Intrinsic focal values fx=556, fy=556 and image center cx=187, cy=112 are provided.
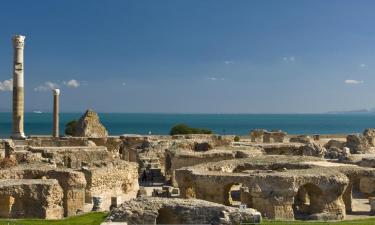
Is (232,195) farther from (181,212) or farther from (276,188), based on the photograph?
(181,212)

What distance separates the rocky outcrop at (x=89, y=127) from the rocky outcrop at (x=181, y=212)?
31.2m

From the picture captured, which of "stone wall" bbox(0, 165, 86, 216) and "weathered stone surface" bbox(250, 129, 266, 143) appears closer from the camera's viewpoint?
"stone wall" bbox(0, 165, 86, 216)

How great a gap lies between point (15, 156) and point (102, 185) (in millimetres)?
6447

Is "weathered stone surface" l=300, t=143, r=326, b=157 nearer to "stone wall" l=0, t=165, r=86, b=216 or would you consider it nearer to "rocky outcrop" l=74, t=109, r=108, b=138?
"rocky outcrop" l=74, t=109, r=108, b=138

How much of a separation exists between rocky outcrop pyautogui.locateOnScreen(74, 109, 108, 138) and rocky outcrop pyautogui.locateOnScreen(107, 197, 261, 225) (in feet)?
102

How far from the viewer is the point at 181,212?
16.0m

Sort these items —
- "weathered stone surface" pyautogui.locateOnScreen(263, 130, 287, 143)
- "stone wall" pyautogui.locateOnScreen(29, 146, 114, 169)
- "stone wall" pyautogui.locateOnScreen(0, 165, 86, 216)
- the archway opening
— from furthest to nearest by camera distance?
"weathered stone surface" pyautogui.locateOnScreen(263, 130, 287, 143)
"stone wall" pyautogui.locateOnScreen(29, 146, 114, 169)
the archway opening
"stone wall" pyautogui.locateOnScreen(0, 165, 86, 216)

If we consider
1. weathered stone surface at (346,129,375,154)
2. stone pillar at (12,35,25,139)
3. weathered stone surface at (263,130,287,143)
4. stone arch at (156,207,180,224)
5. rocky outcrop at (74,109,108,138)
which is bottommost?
stone arch at (156,207,180,224)

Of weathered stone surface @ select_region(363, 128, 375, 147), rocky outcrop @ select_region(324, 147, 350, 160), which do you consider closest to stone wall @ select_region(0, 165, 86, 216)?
rocky outcrop @ select_region(324, 147, 350, 160)

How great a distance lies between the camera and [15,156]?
2800cm

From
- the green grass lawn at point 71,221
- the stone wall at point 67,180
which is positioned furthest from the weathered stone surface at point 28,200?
the stone wall at point 67,180

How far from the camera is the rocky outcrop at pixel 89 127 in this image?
46.9 meters

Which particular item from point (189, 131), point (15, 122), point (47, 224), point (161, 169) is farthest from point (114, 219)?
point (189, 131)

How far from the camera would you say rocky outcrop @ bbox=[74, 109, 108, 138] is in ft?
154
